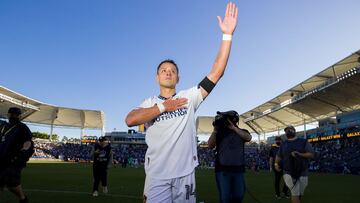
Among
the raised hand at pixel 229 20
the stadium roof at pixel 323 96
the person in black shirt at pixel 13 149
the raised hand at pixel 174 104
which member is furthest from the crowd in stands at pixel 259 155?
the raised hand at pixel 174 104

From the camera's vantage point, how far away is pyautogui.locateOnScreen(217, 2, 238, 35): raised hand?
3.84 metres

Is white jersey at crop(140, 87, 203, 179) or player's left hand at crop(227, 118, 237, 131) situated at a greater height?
player's left hand at crop(227, 118, 237, 131)

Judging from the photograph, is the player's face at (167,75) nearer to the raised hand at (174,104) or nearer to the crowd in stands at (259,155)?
the raised hand at (174,104)

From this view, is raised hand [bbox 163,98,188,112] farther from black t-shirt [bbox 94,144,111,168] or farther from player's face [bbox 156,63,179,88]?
black t-shirt [bbox 94,144,111,168]

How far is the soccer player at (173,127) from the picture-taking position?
3461 mm

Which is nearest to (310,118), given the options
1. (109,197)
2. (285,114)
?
(285,114)

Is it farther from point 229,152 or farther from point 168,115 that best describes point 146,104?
point 229,152

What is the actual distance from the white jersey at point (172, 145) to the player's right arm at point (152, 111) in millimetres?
211

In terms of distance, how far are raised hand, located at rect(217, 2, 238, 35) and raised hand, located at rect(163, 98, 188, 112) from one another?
91cm

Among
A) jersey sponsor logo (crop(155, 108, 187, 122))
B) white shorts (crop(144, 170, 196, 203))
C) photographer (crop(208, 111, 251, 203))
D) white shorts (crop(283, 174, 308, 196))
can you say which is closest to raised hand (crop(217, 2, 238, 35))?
jersey sponsor logo (crop(155, 108, 187, 122))

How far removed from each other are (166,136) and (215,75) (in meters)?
0.80

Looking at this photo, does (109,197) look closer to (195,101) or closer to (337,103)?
(195,101)

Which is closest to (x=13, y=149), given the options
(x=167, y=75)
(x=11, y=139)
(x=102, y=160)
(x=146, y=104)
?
(x=11, y=139)

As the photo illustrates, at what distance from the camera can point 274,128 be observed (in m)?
92.5
